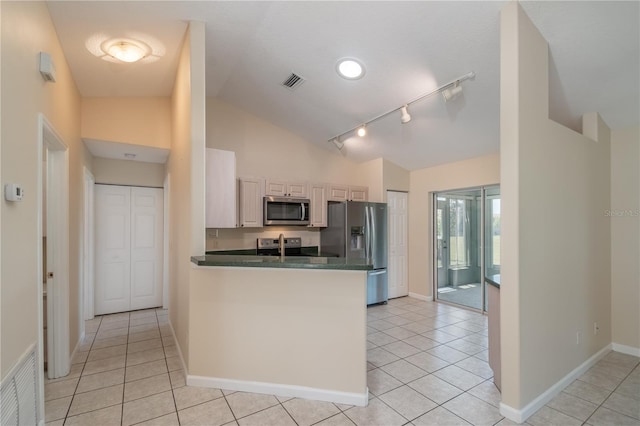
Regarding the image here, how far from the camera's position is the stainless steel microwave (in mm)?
4352

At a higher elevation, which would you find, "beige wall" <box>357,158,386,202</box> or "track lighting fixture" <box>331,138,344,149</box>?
"track lighting fixture" <box>331,138,344,149</box>

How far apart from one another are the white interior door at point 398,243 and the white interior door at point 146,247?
3.88 meters

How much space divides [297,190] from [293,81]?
168cm

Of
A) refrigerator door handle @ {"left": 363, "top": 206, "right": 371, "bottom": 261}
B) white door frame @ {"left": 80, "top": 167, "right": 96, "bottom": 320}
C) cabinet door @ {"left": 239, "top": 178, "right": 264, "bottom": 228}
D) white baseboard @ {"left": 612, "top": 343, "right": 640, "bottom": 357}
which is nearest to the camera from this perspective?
white baseboard @ {"left": 612, "top": 343, "right": 640, "bottom": 357}

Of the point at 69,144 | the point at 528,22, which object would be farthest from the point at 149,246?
the point at 528,22

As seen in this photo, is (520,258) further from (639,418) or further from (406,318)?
(406,318)

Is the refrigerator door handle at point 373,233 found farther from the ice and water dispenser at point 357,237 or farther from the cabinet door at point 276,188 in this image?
the cabinet door at point 276,188

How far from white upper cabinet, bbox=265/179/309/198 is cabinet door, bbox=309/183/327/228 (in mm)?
140

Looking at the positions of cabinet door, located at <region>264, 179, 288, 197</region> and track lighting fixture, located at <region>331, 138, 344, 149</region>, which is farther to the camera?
track lighting fixture, located at <region>331, 138, 344, 149</region>

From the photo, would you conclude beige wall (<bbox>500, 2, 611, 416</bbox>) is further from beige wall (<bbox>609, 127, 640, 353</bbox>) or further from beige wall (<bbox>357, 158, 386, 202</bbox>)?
beige wall (<bbox>357, 158, 386, 202</bbox>)

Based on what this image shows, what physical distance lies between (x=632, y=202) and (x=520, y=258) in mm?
2278

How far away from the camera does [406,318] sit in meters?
4.30

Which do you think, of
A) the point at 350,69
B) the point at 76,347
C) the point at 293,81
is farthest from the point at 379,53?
the point at 76,347

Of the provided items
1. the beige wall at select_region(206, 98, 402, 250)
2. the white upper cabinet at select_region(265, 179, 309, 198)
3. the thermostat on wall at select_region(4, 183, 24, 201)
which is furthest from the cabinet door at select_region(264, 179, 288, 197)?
the thermostat on wall at select_region(4, 183, 24, 201)
